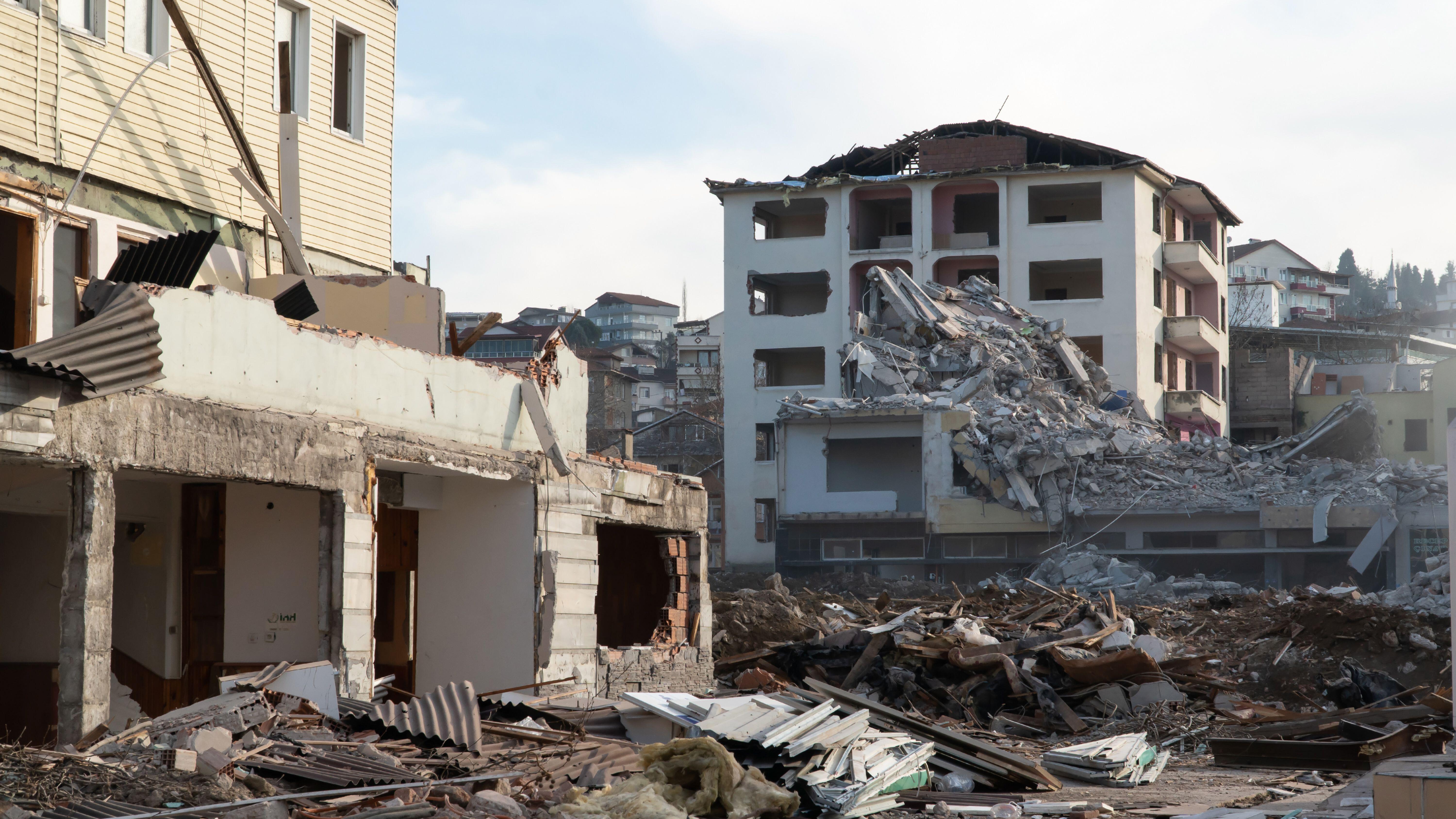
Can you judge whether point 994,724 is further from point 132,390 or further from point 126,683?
point 132,390

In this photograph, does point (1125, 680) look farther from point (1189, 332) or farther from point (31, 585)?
point (1189, 332)

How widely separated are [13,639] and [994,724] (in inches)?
387

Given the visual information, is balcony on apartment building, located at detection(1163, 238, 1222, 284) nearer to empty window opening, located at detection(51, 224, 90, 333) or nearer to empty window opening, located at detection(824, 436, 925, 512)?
empty window opening, located at detection(824, 436, 925, 512)

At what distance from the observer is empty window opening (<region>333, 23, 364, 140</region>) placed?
48.6 feet

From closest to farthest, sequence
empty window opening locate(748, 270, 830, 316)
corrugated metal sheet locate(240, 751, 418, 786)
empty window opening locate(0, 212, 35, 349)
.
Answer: corrugated metal sheet locate(240, 751, 418, 786), empty window opening locate(0, 212, 35, 349), empty window opening locate(748, 270, 830, 316)

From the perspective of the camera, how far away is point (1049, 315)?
4347cm

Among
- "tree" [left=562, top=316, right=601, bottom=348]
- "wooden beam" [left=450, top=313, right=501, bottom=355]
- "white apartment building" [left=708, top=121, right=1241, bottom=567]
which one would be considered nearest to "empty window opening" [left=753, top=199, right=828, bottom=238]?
"white apartment building" [left=708, top=121, right=1241, bottom=567]

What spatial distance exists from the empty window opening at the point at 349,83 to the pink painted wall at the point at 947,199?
3051cm

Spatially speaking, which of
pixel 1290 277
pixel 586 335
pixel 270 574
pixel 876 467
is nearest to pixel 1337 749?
pixel 270 574

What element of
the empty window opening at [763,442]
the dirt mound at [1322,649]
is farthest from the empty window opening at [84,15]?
the empty window opening at [763,442]

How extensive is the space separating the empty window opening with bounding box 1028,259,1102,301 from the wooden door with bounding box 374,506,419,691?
33630 millimetres

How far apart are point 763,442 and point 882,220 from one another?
8.98 meters

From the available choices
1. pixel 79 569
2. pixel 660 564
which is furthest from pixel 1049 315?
pixel 79 569

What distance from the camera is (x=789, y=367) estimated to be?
149 ft
